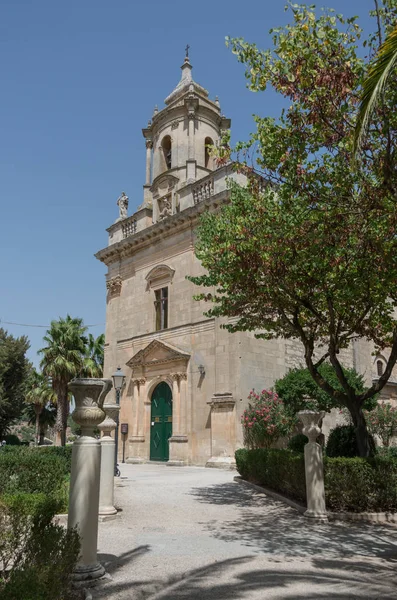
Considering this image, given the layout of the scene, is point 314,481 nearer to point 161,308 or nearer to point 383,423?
point 383,423

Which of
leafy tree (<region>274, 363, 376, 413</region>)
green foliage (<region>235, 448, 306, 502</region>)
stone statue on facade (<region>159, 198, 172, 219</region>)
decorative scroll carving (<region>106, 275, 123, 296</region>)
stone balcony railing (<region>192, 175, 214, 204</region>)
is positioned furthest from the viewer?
decorative scroll carving (<region>106, 275, 123, 296</region>)

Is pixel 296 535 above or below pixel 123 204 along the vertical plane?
below

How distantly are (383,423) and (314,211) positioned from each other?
43.0 ft

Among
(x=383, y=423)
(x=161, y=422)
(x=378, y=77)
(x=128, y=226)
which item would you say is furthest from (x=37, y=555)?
(x=128, y=226)

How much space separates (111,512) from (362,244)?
679 cm

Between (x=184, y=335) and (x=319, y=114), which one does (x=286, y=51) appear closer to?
(x=319, y=114)

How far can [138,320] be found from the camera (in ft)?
77.2

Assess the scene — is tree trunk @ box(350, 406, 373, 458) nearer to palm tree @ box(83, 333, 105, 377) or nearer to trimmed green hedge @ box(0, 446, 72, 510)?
trimmed green hedge @ box(0, 446, 72, 510)

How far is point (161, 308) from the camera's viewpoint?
73.9 ft

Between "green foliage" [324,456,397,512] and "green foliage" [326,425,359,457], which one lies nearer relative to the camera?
"green foliage" [324,456,397,512]

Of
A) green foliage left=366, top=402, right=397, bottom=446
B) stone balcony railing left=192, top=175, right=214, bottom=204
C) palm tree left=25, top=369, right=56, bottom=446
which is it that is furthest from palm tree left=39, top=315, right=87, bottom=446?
green foliage left=366, top=402, right=397, bottom=446

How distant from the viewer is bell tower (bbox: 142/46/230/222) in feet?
78.7

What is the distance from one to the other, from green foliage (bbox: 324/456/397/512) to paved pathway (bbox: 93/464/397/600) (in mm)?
650

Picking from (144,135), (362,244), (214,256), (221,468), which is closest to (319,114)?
(362,244)
